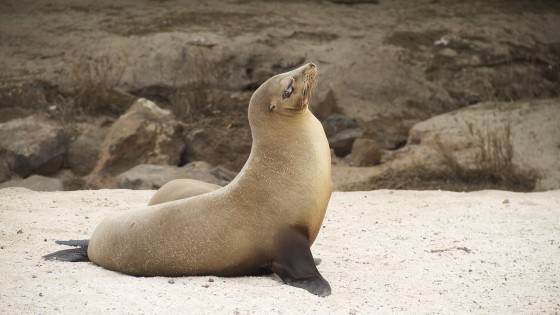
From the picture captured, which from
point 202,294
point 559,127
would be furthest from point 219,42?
point 202,294

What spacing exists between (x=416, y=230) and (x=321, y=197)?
173 cm

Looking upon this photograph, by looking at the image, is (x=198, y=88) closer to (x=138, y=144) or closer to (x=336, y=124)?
(x=138, y=144)

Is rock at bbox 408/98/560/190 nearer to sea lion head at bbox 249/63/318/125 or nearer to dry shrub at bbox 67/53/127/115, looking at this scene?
dry shrub at bbox 67/53/127/115

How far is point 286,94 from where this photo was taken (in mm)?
5582

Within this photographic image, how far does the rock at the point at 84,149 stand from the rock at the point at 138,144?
10.1 inches

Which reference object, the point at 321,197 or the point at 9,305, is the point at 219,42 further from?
the point at 9,305

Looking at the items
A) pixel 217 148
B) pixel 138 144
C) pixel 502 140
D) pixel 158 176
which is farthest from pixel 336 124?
pixel 158 176

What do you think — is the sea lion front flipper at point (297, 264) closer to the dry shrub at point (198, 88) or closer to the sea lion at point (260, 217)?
the sea lion at point (260, 217)

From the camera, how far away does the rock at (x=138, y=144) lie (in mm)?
11211

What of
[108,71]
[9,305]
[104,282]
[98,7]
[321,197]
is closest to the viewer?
[9,305]

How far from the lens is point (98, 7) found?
14.3m

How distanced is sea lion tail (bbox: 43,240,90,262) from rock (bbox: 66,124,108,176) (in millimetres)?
5410

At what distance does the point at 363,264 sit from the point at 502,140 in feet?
16.4

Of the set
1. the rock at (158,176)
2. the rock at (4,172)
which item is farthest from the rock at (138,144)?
the rock at (4,172)
